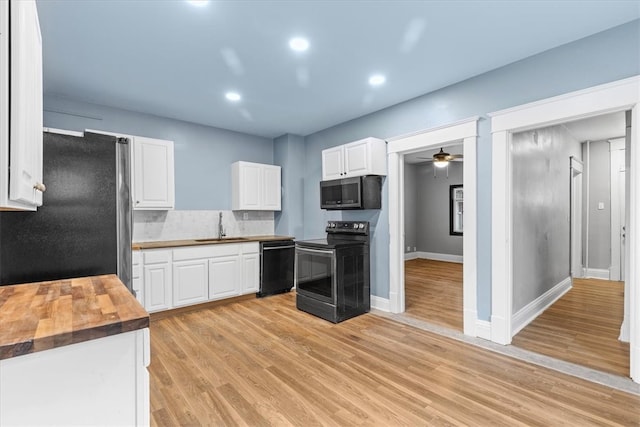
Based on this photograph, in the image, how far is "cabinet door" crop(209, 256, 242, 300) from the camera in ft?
13.6

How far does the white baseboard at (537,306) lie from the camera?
3228 millimetres

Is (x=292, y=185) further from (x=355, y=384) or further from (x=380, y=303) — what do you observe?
(x=355, y=384)

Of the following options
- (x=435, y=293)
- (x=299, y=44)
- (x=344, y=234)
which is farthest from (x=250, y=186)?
(x=435, y=293)

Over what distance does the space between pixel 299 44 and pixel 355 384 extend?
2665mm

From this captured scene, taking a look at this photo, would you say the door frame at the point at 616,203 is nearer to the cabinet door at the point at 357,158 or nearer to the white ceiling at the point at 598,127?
the white ceiling at the point at 598,127

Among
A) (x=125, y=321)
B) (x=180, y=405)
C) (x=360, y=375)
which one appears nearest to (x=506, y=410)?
(x=360, y=375)

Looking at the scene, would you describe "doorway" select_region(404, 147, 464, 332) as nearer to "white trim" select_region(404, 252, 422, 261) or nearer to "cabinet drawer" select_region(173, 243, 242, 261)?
"white trim" select_region(404, 252, 422, 261)

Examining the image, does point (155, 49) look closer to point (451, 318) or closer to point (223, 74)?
point (223, 74)

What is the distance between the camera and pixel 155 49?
2.58 m

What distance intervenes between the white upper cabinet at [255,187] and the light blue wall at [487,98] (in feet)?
3.85

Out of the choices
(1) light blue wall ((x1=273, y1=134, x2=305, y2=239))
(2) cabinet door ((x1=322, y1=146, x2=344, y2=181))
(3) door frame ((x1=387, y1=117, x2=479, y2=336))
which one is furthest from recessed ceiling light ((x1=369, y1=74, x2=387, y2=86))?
(1) light blue wall ((x1=273, y1=134, x2=305, y2=239))

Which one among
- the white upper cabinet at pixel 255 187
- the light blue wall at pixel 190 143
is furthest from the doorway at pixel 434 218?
the light blue wall at pixel 190 143

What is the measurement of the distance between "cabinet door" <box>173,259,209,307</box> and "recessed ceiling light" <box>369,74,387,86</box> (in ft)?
9.74

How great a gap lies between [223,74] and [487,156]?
106 inches
